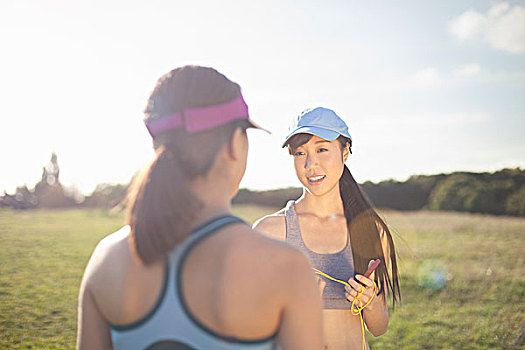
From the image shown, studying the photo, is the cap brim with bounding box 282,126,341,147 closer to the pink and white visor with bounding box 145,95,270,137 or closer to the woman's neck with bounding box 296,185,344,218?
the woman's neck with bounding box 296,185,344,218

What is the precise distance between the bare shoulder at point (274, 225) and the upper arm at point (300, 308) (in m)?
1.72

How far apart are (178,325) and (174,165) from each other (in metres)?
0.50

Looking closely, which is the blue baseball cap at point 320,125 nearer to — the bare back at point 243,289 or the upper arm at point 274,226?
the upper arm at point 274,226

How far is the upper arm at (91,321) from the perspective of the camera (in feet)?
4.86

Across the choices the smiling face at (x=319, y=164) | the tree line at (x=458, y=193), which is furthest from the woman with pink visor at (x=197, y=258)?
the tree line at (x=458, y=193)

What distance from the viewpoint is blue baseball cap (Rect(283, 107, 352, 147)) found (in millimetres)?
3004

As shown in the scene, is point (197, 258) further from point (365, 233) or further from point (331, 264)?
point (365, 233)

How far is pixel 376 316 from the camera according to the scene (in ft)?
9.25

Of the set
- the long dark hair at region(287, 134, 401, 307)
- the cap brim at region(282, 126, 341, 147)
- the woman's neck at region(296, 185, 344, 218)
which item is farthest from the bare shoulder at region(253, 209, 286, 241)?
the cap brim at region(282, 126, 341, 147)

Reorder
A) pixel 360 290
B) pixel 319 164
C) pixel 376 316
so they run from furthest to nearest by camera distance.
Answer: pixel 319 164
pixel 376 316
pixel 360 290

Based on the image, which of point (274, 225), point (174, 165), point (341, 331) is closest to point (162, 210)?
point (174, 165)

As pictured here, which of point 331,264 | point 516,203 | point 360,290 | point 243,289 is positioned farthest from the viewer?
point 516,203

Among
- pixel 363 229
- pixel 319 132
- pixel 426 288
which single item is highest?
pixel 319 132

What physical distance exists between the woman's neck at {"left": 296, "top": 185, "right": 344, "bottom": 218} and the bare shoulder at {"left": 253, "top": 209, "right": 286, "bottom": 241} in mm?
234
